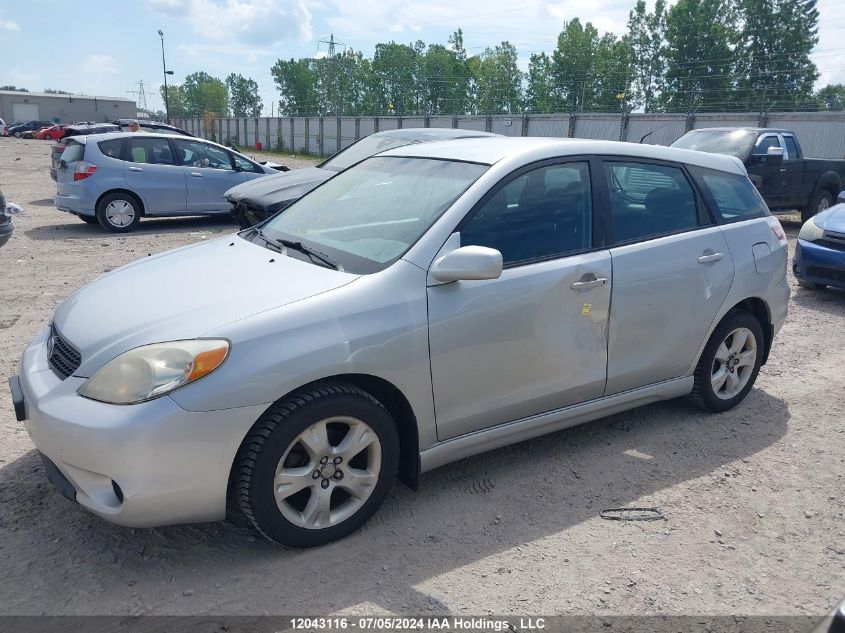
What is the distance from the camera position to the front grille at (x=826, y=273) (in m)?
7.87

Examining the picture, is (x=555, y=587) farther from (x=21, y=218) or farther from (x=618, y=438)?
(x=21, y=218)

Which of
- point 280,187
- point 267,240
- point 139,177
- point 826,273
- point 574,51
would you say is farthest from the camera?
point 574,51

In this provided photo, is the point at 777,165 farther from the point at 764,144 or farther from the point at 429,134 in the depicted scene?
the point at 429,134

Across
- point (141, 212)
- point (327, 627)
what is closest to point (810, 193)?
point (141, 212)

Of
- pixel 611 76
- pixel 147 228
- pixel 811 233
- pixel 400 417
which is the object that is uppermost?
pixel 611 76

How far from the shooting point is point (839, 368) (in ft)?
19.1

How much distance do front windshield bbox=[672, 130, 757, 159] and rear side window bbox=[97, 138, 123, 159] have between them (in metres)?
9.46

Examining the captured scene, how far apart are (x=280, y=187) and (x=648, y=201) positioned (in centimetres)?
615

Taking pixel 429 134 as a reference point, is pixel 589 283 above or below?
below

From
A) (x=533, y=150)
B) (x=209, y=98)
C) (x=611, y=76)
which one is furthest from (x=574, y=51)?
(x=209, y=98)

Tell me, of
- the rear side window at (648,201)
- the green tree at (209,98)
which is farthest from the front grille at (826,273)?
the green tree at (209,98)

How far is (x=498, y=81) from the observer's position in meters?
75.0

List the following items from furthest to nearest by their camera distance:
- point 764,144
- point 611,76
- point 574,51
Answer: point 574,51 → point 611,76 → point 764,144

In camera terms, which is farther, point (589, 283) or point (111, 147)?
point (111, 147)
